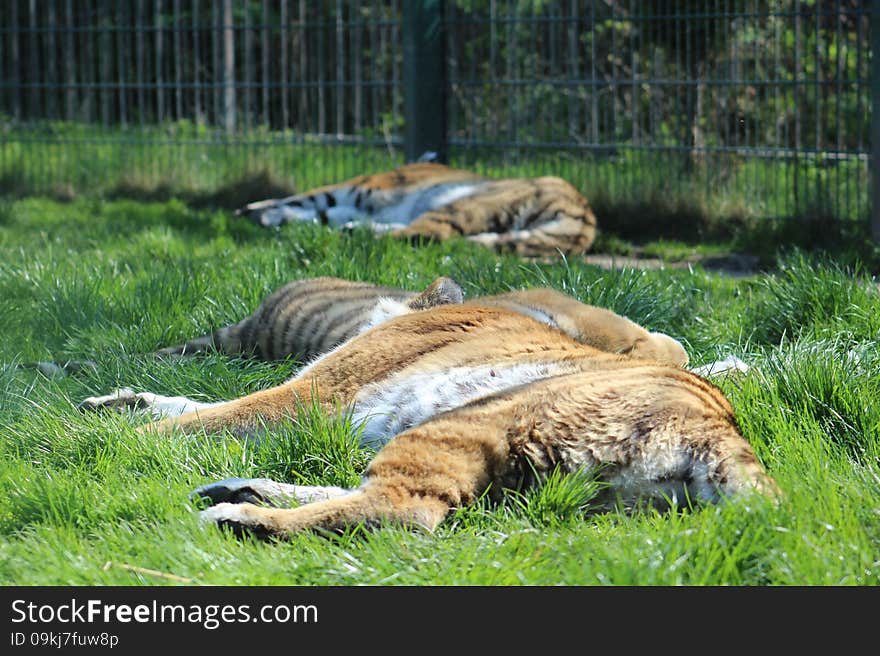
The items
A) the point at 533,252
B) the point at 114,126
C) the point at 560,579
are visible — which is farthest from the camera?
the point at 114,126

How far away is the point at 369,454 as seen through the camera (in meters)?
3.58

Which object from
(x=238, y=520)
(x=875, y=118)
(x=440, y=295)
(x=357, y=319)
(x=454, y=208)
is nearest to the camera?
(x=238, y=520)

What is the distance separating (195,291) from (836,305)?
2.86 meters

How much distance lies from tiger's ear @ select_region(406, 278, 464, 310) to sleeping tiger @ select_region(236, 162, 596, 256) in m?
A: 3.11

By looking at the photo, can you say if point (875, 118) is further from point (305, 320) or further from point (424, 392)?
point (424, 392)

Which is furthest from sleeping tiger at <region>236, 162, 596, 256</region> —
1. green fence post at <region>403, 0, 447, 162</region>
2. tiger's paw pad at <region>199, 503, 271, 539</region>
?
tiger's paw pad at <region>199, 503, 271, 539</region>

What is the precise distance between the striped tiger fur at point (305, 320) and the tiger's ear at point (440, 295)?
14 millimetres

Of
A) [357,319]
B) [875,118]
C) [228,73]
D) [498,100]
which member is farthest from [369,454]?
[228,73]

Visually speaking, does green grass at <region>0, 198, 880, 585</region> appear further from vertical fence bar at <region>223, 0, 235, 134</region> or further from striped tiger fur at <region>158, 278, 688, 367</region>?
vertical fence bar at <region>223, 0, 235, 134</region>

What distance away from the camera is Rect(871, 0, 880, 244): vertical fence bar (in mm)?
7559

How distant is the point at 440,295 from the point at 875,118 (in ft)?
13.9

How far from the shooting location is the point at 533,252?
803 cm

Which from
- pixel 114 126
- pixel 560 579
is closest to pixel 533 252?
pixel 114 126
